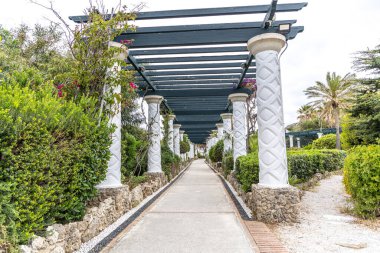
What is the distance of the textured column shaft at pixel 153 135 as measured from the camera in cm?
830

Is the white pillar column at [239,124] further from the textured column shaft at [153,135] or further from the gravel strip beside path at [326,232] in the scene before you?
the gravel strip beside path at [326,232]

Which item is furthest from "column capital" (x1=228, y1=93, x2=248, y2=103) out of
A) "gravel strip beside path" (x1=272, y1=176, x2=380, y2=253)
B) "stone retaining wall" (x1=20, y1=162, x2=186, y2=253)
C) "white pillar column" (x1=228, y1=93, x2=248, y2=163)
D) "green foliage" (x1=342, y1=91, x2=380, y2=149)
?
"stone retaining wall" (x1=20, y1=162, x2=186, y2=253)

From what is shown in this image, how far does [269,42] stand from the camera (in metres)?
4.41

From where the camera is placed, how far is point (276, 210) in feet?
12.7

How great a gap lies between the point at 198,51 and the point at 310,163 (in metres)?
5.64

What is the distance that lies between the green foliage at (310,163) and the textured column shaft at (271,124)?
102 inches

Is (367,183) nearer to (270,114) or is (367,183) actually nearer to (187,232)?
(270,114)

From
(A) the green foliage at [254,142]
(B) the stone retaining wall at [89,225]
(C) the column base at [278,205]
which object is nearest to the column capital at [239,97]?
(A) the green foliage at [254,142]

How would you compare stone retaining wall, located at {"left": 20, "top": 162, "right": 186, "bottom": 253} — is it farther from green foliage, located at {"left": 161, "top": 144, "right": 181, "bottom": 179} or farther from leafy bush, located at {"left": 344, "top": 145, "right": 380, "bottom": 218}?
leafy bush, located at {"left": 344, "top": 145, "right": 380, "bottom": 218}

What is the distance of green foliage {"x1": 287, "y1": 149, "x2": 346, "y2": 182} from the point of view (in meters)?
7.57

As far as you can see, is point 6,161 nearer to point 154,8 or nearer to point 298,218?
point 154,8

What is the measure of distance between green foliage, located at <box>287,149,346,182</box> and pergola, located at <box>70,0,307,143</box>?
304cm

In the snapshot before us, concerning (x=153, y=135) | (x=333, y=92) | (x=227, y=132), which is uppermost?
(x=333, y=92)

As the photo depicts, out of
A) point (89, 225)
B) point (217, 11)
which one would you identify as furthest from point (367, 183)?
point (89, 225)
